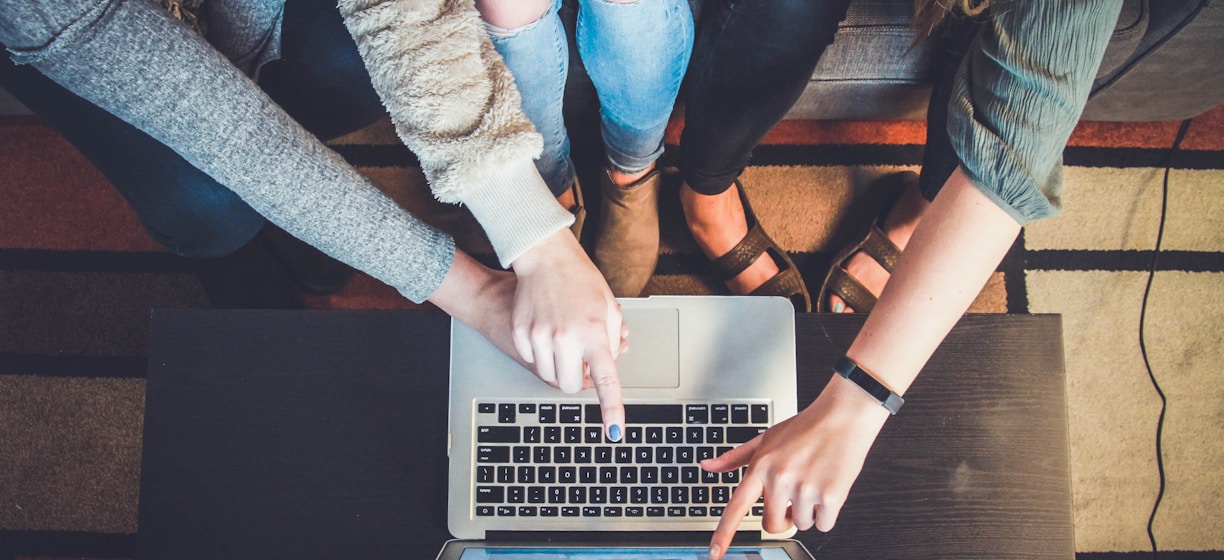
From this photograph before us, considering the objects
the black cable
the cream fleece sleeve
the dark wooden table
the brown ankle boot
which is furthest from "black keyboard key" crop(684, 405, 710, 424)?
the black cable

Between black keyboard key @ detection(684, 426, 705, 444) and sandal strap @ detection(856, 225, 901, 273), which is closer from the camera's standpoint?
black keyboard key @ detection(684, 426, 705, 444)

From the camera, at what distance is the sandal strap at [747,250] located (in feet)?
3.74

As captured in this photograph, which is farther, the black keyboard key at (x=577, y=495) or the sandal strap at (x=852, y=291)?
the sandal strap at (x=852, y=291)

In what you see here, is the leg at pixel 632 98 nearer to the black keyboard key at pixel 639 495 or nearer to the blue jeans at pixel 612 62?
the blue jeans at pixel 612 62

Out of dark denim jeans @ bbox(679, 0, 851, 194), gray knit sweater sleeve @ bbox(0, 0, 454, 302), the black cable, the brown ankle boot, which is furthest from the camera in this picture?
the black cable

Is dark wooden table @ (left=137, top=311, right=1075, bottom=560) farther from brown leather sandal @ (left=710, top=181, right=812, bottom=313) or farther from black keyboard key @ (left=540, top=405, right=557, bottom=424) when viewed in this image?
brown leather sandal @ (left=710, top=181, right=812, bottom=313)

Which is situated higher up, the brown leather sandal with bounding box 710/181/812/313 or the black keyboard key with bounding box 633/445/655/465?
the black keyboard key with bounding box 633/445/655/465

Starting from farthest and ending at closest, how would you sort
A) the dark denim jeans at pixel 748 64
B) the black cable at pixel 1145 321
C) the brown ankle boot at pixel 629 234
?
the black cable at pixel 1145 321 → the brown ankle boot at pixel 629 234 → the dark denim jeans at pixel 748 64

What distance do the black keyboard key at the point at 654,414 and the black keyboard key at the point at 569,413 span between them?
48mm

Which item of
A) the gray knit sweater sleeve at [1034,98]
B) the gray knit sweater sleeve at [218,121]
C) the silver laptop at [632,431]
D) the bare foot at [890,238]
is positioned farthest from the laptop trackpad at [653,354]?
the bare foot at [890,238]

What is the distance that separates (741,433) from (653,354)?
12cm

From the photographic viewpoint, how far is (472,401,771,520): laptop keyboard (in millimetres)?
653

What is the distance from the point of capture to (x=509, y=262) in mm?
624

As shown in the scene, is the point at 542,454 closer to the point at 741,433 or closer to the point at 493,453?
the point at 493,453
